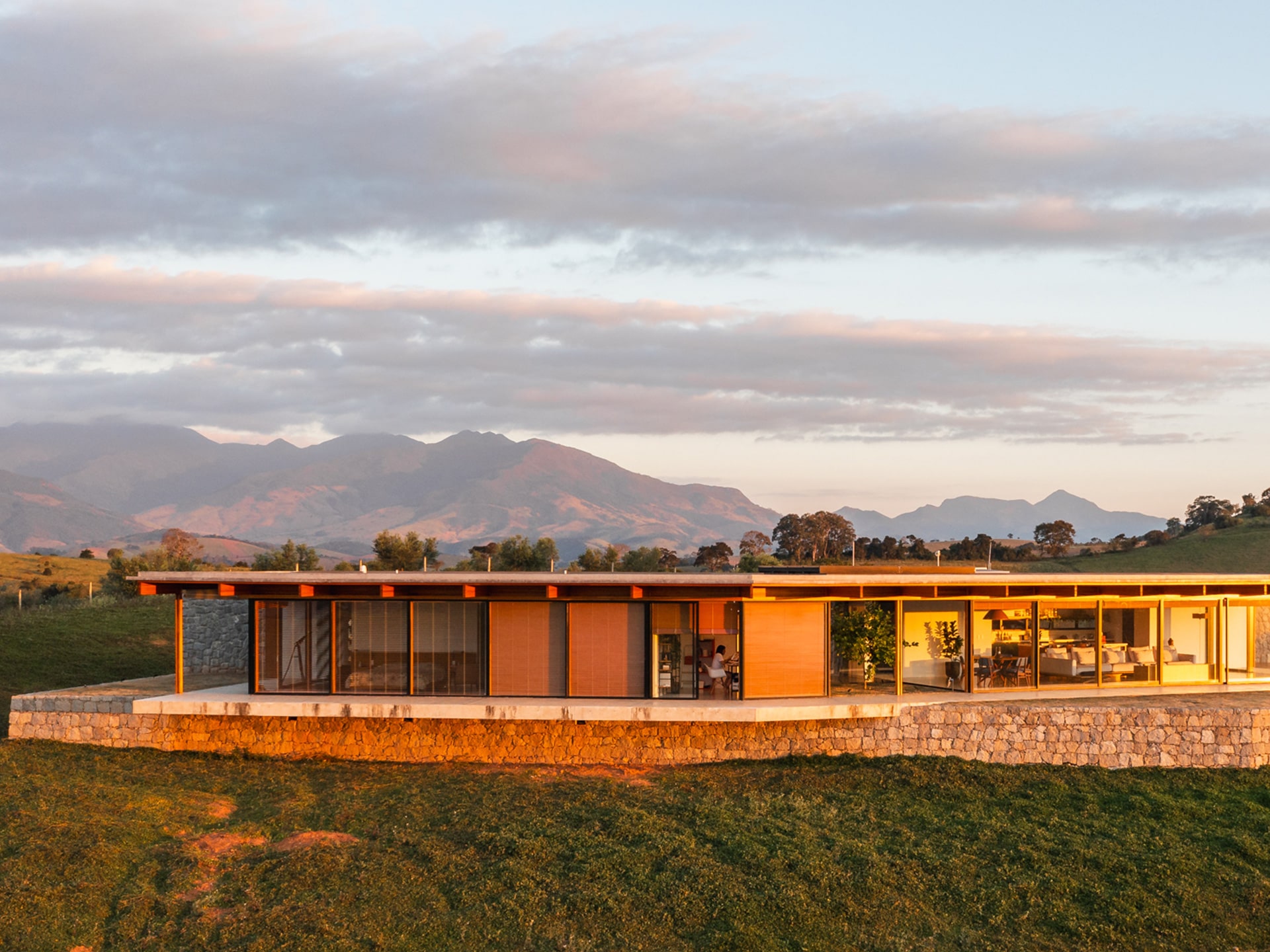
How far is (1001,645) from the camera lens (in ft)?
66.6

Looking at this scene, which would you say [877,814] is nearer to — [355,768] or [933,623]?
[933,623]

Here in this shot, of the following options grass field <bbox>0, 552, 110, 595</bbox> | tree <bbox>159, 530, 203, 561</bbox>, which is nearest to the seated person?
grass field <bbox>0, 552, 110, 595</bbox>

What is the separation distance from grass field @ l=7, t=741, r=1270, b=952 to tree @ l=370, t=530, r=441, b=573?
2365cm

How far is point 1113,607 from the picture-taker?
2088 centimetres

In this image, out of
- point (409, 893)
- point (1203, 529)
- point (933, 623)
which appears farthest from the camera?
point (1203, 529)

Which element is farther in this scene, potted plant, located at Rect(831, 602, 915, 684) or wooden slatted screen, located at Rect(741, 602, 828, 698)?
potted plant, located at Rect(831, 602, 915, 684)

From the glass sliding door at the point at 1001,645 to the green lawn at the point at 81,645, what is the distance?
1917cm

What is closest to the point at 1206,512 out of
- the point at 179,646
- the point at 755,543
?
the point at 755,543

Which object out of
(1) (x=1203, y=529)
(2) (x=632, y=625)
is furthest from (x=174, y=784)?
(1) (x=1203, y=529)

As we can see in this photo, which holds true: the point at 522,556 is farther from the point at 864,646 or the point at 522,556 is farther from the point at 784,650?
the point at 784,650

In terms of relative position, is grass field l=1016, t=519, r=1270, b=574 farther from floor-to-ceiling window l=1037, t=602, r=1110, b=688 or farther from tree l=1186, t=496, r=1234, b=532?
floor-to-ceiling window l=1037, t=602, r=1110, b=688

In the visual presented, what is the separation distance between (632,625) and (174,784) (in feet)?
25.0

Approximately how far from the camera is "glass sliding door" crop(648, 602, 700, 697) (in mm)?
18438

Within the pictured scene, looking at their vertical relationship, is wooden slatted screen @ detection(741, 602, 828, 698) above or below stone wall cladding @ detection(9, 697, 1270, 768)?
above
